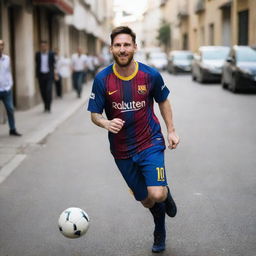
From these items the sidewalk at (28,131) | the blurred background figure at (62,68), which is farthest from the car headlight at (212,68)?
the sidewalk at (28,131)

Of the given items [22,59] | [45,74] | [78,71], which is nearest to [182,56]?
[78,71]

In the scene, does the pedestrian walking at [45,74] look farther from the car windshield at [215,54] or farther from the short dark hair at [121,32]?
the car windshield at [215,54]

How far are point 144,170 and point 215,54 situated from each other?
23.4m

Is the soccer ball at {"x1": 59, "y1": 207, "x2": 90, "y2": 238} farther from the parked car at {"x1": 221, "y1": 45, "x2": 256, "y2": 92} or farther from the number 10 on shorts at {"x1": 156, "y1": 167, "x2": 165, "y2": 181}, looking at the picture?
the parked car at {"x1": 221, "y1": 45, "x2": 256, "y2": 92}

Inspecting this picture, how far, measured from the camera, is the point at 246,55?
Answer: 2081cm

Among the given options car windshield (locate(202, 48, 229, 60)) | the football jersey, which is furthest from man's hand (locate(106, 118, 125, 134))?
car windshield (locate(202, 48, 229, 60))

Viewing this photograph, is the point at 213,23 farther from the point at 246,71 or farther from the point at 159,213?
the point at 159,213

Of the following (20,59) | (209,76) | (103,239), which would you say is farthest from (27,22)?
(103,239)

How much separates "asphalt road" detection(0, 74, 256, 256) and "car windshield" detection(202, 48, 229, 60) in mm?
15804

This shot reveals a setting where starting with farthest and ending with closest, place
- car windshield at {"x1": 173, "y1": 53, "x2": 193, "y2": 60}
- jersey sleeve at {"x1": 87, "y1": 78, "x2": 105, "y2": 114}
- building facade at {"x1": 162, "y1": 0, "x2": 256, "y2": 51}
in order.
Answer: car windshield at {"x1": 173, "y1": 53, "x2": 193, "y2": 60}
building facade at {"x1": 162, "y1": 0, "x2": 256, "y2": 51}
jersey sleeve at {"x1": 87, "y1": 78, "x2": 105, "y2": 114}

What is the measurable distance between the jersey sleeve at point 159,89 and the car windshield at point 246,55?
16606 mm

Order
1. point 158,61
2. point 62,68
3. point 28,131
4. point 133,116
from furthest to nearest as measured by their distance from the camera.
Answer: point 158,61 → point 62,68 → point 28,131 → point 133,116

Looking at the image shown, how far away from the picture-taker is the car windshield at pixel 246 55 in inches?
808

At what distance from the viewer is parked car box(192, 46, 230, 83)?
84.5 ft
